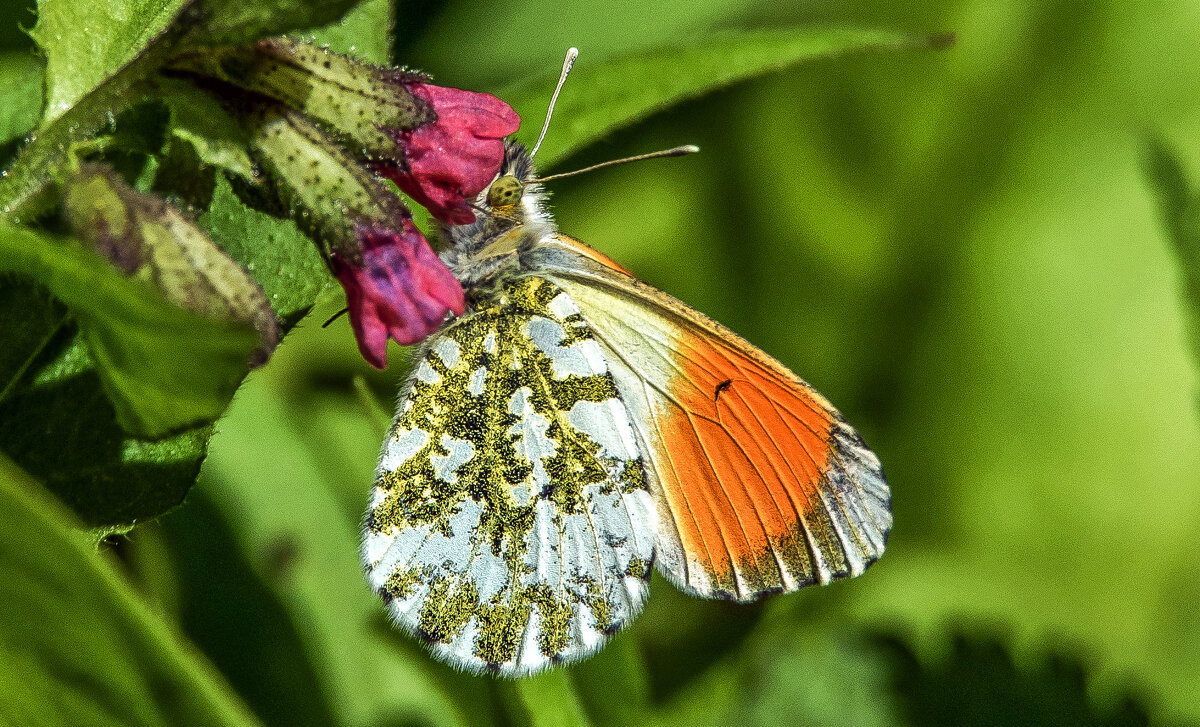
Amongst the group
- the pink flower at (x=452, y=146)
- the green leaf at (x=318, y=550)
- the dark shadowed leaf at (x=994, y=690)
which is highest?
the pink flower at (x=452, y=146)

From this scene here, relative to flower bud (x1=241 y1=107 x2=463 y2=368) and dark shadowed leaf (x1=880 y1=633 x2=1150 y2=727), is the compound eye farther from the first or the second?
dark shadowed leaf (x1=880 y1=633 x2=1150 y2=727)

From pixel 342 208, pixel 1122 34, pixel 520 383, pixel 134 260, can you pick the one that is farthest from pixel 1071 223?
pixel 134 260

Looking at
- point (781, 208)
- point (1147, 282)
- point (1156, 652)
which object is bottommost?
point (1156, 652)

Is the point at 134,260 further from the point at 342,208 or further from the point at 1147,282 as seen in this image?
the point at 1147,282

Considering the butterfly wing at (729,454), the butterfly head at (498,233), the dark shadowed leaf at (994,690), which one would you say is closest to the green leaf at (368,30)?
the butterfly head at (498,233)

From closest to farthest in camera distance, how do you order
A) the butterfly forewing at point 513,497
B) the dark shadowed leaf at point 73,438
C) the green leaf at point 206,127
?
1. the green leaf at point 206,127
2. the dark shadowed leaf at point 73,438
3. the butterfly forewing at point 513,497

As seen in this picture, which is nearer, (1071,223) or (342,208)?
(342,208)

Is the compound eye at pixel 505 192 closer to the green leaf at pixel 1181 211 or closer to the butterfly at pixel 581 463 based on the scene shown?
the butterfly at pixel 581 463
